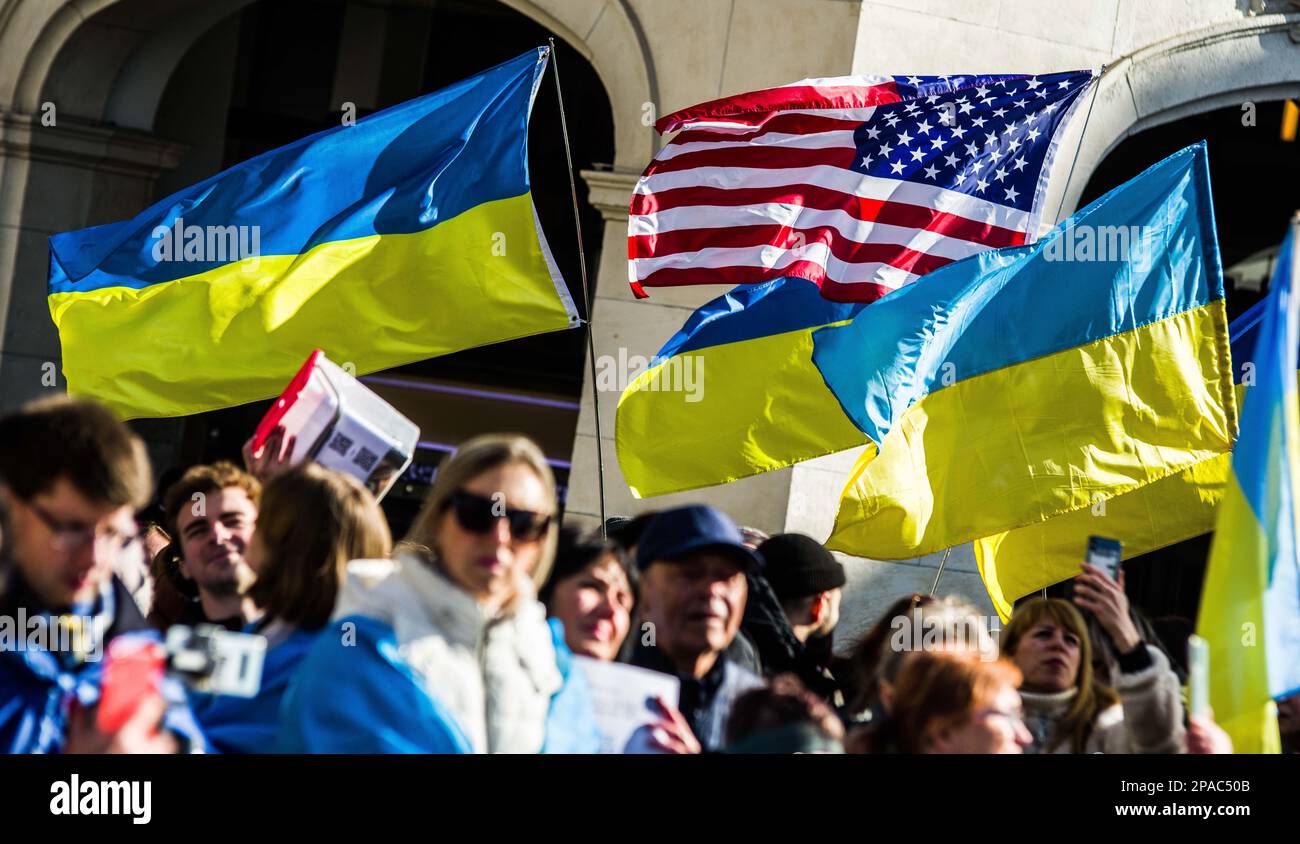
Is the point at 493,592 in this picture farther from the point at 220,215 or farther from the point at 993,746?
the point at 220,215

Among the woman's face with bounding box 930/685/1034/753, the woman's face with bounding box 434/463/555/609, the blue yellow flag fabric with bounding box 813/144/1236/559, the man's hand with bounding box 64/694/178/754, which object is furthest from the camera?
the blue yellow flag fabric with bounding box 813/144/1236/559

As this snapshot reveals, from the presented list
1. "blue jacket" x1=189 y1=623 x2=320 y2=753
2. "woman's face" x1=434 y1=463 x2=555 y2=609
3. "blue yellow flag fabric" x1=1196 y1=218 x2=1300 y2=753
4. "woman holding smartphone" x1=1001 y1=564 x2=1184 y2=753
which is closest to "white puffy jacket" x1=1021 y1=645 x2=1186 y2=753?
"woman holding smartphone" x1=1001 y1=564 x2=1184 y2=753

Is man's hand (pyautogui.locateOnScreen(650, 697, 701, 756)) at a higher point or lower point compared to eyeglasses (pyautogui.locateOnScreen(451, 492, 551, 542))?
lower

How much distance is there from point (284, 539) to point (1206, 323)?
4.38m

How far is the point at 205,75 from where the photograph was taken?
12.4 m

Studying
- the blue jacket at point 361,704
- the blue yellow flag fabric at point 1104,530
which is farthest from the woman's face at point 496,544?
the blue yellow flag fabric at point 1104,530

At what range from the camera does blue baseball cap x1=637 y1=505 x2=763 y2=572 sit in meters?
4.30

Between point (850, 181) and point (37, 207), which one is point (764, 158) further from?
point (37, 207)

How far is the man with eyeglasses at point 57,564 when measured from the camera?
3127mm

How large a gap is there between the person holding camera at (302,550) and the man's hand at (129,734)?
0.59m

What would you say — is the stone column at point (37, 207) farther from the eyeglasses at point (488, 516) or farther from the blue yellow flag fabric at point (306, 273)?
the eyeglasses at point (488, 516)

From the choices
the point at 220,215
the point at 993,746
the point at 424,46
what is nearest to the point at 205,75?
the point at 424,46

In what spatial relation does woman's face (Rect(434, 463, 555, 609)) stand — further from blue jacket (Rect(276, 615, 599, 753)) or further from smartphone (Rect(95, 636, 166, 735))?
Answer: smartphone (Rect(95, 636, 166, 735))

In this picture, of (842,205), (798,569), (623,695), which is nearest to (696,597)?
(623,695)
